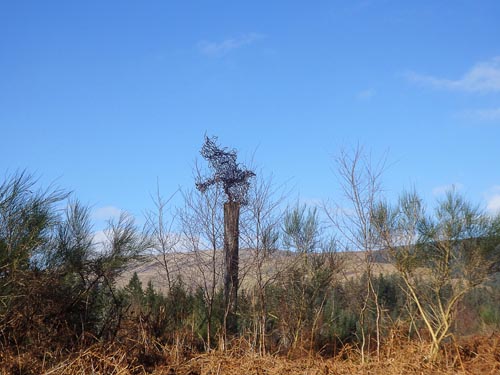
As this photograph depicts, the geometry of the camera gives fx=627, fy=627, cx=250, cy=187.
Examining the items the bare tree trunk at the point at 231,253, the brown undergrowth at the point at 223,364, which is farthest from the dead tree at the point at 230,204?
the brown undergrowth at the point at 223,364

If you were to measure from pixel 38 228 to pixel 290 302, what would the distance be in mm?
8329

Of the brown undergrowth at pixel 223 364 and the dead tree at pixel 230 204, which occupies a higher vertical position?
→ the dead tree at pixel 230 204

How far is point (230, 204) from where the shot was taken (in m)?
14.1

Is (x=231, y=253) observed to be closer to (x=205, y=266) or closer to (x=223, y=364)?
(x=205, y=266)

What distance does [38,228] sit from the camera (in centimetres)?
905

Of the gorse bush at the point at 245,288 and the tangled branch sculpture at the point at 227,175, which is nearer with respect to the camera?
the gorse bush at the point at 245,288

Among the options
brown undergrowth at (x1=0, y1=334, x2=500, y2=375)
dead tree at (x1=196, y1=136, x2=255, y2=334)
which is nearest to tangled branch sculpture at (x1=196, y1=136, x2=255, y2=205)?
dead tree at (x1=196, y1=136, x2=255, y2=334)

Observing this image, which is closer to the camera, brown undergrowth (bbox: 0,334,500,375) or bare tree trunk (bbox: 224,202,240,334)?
brown undergrowth (bbox: 0,334,500,375)

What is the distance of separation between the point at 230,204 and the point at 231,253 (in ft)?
3.60

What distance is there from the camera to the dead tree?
13.9 m

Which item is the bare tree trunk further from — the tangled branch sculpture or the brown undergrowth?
the brown undergrowth

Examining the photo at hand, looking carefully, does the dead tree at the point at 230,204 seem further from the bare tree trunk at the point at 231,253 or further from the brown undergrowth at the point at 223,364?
the brown undergrowth at the point at 223,364

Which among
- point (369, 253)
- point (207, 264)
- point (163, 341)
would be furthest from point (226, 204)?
point (163, 341)

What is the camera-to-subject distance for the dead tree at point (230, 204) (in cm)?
1395
